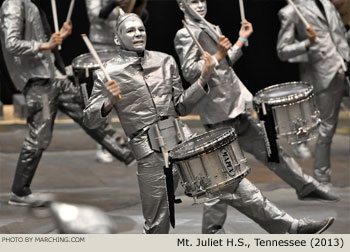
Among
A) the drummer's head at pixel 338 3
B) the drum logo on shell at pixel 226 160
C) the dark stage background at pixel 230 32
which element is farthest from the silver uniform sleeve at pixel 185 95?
the dark stage background at pixel 230 32

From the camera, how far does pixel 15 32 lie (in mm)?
6500

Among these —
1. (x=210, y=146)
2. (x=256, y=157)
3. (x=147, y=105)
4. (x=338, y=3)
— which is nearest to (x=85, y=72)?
(x=256, y=157)

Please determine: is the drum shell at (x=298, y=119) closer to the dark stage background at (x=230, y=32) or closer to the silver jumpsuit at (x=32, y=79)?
the silver jumpsuit at (x=32, y=79)

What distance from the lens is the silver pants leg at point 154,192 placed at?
5.26 metres

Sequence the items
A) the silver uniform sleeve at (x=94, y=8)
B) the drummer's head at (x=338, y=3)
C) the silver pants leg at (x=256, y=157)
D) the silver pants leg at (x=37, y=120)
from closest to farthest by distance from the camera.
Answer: the silver pants leg at (x=256, y=157), the silver pants leg at (x=37, y=120), the drummer's head at (x=338, y=3), the silver uniform sleeve at (x=94, y=8)

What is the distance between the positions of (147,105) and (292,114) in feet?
3.82

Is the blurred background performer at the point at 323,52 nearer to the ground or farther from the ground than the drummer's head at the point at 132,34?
nearer to the ground

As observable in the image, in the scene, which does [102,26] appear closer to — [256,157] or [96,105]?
[256,157]

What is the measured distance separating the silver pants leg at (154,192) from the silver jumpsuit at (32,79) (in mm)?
1551

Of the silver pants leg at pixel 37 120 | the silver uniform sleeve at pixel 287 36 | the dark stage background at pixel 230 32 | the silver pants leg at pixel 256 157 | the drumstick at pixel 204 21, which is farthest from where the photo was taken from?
the dark stage background at pixel 230 32

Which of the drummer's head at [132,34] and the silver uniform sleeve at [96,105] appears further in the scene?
the drummer's head at [132,34]

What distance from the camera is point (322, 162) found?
7168mm

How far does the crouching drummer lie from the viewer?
523cm

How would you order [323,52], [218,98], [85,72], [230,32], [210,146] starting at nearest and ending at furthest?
1. [210,146]
2. [218,98]
3. [85,72]
4. [323,52]
5. [230,32]
